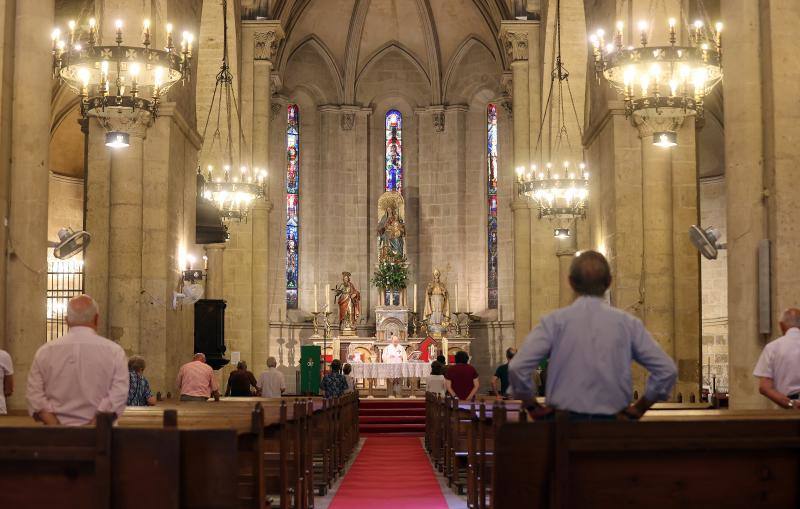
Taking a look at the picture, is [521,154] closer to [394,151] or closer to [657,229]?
[394,151]

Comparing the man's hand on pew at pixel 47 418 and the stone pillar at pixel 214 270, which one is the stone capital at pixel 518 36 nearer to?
the stone pillar at pixel 214 270

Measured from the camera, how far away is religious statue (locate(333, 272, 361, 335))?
31.9m

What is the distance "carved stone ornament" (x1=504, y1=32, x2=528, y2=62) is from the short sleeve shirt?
12.8 metres

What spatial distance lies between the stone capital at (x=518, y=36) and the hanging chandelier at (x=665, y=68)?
45.7 feet

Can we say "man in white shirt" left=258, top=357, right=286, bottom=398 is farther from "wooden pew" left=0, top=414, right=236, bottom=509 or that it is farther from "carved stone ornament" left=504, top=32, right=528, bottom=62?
"wooden pew" left=0, top=414, right=236, bottom=509

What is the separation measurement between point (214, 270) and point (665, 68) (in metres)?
15.0

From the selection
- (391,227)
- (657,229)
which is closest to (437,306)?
(391,227)

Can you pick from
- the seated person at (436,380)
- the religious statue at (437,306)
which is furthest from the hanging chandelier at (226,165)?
the religious statue at (437,306)

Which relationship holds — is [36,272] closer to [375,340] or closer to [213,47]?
[213,47]

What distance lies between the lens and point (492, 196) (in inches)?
1356

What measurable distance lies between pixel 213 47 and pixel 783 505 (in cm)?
2113

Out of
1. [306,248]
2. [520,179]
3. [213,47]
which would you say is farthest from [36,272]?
[306,248]

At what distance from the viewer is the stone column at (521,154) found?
26266 millimetres

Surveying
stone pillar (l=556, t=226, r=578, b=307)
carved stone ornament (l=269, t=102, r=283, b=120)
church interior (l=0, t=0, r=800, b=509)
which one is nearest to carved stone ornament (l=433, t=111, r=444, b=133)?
church interior (l=0, t=0, r=800, b=509)
